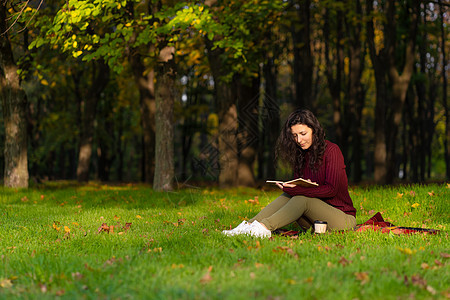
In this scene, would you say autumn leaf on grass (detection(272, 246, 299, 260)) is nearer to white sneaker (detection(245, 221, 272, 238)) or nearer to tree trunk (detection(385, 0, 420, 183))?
white sneaker (detection(245, 221, 272, 238))

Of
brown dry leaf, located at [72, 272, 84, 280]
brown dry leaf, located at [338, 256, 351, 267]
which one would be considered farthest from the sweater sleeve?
brown dry leaf, located at [72, 272, 84, 280]

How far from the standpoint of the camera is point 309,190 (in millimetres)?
5398

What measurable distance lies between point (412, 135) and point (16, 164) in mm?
18374

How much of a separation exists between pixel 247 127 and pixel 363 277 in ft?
39.5

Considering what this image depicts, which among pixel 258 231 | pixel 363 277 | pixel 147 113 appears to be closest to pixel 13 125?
pixel 147 113

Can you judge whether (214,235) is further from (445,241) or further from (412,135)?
(412,135)

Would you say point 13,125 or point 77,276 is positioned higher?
point 13,125

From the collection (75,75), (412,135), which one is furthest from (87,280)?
(412,135)

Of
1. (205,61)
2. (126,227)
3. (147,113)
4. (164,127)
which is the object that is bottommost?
(126,227)

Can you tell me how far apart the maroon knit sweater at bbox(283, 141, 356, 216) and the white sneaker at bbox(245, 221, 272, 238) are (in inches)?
21.7

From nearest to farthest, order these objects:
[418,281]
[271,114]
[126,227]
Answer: [418,281], [126,227], [271,114]

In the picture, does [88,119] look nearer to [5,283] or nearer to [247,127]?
[247,127]

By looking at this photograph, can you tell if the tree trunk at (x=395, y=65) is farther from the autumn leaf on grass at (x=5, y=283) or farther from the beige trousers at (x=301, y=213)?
the autumn leaf on grass at (x=5, y=283)

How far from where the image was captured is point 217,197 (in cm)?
1071
